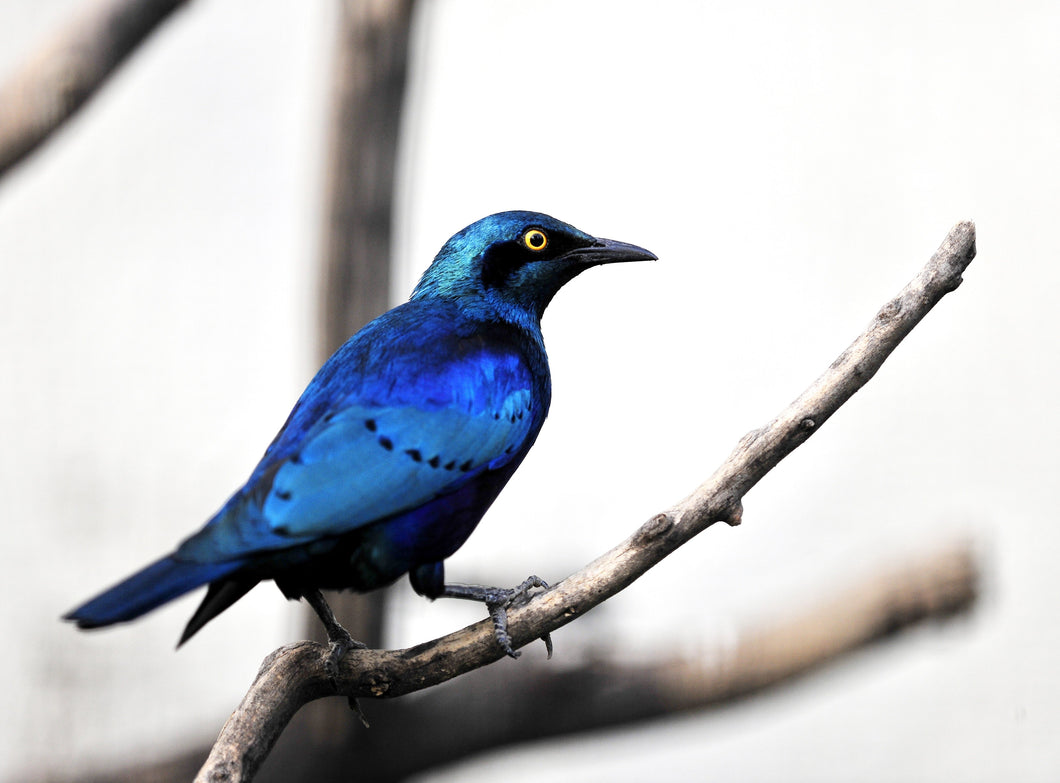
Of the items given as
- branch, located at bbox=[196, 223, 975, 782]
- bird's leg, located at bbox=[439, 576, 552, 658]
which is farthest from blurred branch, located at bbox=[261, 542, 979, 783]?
branch, located at bbox=[196, 223, 975, 782]

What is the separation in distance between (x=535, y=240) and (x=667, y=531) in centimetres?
64

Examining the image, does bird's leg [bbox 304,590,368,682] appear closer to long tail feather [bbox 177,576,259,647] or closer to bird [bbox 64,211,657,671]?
bird [bbox 64,211,657,671]

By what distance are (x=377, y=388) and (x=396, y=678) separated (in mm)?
426

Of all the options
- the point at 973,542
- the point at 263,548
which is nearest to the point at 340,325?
the point at 263,548

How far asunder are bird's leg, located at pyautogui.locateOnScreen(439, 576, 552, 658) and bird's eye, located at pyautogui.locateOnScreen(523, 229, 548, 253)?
582mm

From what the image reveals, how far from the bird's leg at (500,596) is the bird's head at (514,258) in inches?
18.7

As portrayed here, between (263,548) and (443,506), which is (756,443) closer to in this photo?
(443,506)

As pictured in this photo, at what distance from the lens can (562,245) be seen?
1.95 meters

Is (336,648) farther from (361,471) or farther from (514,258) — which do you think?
(514,258)

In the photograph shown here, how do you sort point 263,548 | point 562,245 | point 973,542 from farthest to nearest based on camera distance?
point 973,542 → point 562,245 → point 263,548

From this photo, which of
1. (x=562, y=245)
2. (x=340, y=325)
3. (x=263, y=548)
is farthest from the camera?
(x=340, y=325)

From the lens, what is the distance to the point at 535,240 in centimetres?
193

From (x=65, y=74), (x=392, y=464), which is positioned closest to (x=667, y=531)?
(x=392, y=464)

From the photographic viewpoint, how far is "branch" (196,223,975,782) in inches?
59.7
